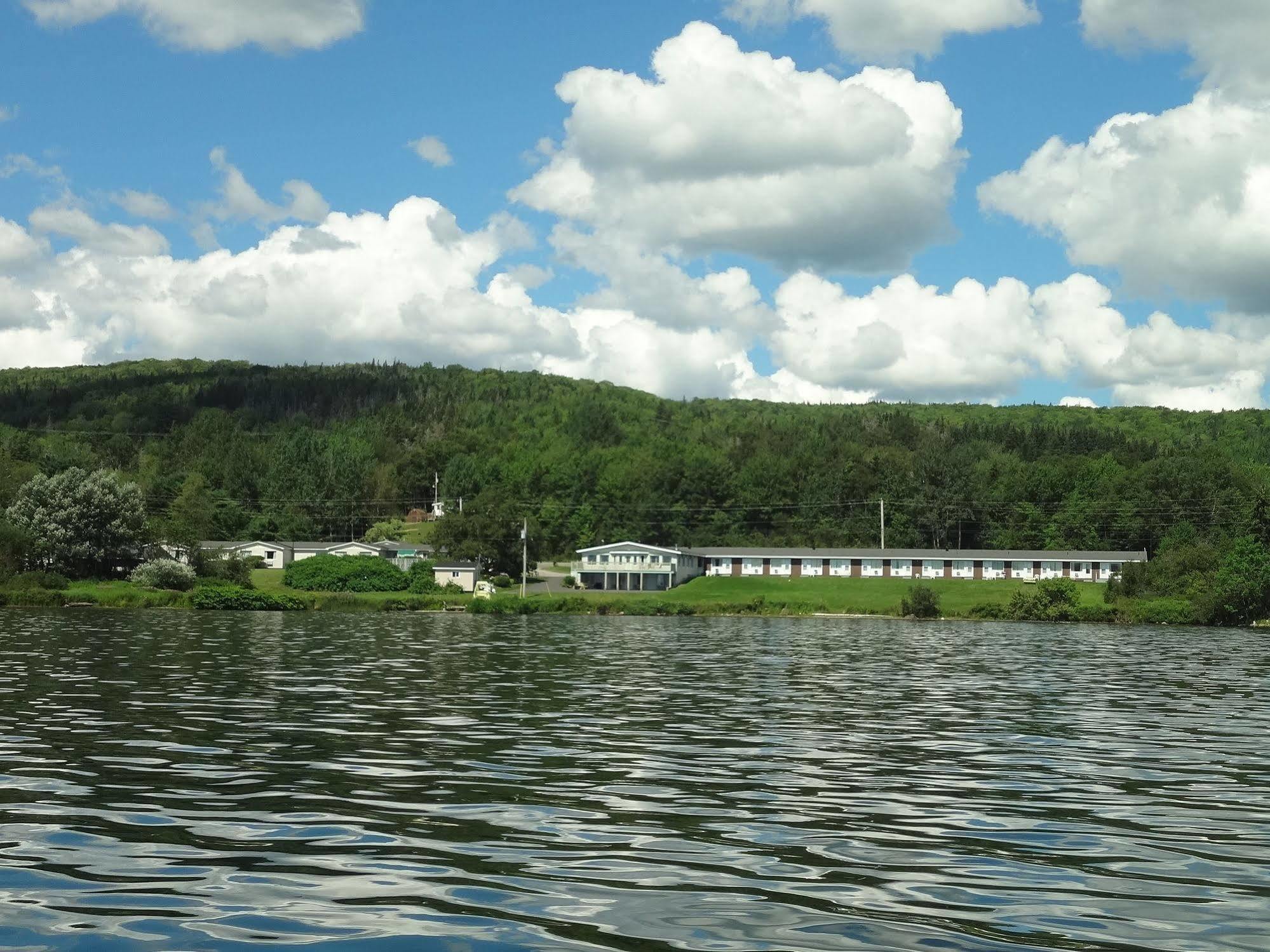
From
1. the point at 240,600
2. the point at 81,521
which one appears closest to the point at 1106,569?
the point at 240,600

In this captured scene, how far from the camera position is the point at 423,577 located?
4899 inches

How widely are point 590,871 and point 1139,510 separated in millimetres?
158352

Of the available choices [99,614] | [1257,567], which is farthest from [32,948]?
[1257,567]

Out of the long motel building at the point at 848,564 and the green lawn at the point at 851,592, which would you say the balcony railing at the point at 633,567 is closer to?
the long motel building at the point at 848,564

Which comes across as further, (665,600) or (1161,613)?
(665,600)

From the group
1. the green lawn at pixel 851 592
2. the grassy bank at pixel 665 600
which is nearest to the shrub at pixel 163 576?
the grassy bank at pixel 665 600

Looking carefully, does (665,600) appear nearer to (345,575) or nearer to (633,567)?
(633,567)

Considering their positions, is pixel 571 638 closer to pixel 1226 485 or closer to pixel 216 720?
pixel 216 720

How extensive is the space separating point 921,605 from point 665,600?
2450 cm

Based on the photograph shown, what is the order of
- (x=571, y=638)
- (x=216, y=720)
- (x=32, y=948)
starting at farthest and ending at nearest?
1. (x=571, y=638)
2. (x=216, y=720)
3. (x=32, y=948)

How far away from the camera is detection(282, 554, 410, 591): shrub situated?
12094 cm

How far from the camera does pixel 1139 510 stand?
156250 mm

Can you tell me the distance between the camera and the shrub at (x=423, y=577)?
11888cm

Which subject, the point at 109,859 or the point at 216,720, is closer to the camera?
the point at 109,859
